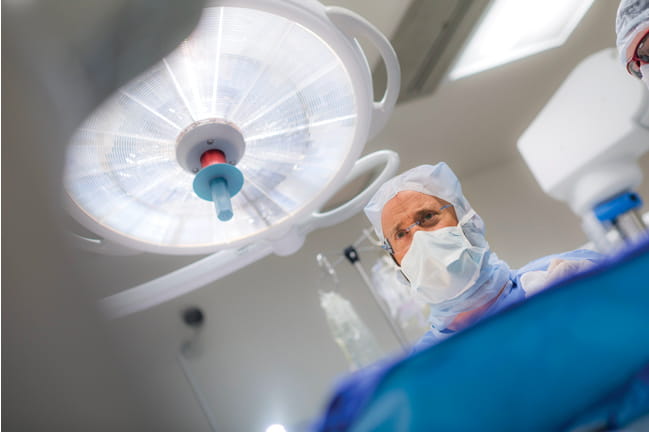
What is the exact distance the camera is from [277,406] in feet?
8.06

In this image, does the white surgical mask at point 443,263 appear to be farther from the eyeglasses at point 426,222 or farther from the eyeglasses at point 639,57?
the eyeglasses at point 639,57

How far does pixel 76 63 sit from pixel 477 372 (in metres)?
0.47

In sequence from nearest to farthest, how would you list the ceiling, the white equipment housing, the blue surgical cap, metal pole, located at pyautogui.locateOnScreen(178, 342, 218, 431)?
the blue surgical cap < the white equipment housing < the ceiling < metal pole, located at pyautogui.locateOnScreen(178, 342, 218, 431)

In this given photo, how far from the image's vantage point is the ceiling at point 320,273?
224 cm

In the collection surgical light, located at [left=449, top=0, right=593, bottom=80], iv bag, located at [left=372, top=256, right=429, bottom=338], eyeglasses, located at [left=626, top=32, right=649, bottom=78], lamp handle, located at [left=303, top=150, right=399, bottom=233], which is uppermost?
surgical light, located at [left=449, top=0, right=593, bottom=80]

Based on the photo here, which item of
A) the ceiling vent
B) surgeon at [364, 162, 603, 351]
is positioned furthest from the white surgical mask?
the ceiling vent

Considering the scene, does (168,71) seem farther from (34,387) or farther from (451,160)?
(451,160)

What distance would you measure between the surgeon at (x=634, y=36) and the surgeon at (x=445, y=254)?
0.48 meters

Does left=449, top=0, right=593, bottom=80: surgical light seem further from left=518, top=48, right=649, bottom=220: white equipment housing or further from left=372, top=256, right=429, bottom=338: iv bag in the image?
left=372, top=256, right=429, bottom=338: iv bag

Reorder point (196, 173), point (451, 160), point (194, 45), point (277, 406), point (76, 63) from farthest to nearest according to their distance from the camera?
point (277, 406)
point (451, 160)
point (196, 173)
point (194, 45)
point (76, 63)

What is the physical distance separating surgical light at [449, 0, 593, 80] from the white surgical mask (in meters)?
1.07

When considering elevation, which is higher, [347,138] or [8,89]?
[347,138]

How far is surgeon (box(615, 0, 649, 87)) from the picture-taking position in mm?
1011

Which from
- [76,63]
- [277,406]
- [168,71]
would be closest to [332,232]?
[277,406]
